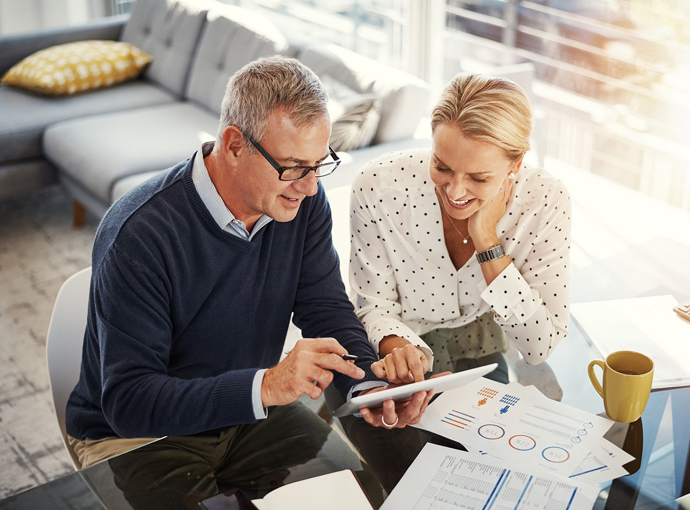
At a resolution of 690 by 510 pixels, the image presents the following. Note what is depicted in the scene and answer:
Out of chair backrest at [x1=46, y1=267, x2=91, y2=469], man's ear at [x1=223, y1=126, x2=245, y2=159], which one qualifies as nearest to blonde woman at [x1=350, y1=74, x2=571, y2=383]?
man's ear at [x1=223, y1=126, x2=245, y2=159]

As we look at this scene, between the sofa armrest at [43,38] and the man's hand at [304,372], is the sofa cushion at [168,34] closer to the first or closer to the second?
the sofa armrest at [43,38]

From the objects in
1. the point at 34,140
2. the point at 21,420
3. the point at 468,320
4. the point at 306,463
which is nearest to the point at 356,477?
the point at 306,463

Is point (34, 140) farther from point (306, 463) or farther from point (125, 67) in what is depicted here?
point (306, 463)

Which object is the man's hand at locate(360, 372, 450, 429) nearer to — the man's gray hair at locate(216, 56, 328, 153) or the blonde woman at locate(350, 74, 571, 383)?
the blonde woman at locate(350, 74, 571, 383)

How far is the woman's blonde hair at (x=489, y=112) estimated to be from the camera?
1318 millimetres

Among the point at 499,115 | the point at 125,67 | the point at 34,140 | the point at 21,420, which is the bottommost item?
the point at 21,420

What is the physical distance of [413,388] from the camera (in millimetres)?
1102

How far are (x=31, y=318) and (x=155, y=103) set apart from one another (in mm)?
1473

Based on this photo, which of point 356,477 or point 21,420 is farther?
point 21,420

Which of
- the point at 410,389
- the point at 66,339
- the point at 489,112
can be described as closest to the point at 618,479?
the point at 410,389

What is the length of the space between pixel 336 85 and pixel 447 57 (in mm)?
1177

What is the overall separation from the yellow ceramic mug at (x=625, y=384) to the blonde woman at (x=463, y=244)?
175 millimetres

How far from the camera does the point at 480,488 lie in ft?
3.44

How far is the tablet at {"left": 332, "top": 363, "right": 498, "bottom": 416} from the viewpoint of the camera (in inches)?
42.6
